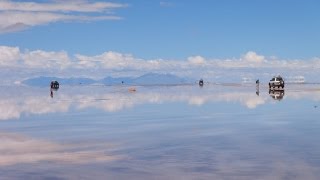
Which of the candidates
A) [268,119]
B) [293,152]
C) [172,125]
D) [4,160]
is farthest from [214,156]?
[268,119]

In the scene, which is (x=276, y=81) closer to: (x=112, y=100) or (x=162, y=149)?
(x=112, y=100)

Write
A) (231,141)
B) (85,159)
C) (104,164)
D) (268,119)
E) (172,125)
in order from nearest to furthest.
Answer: (104,164) < (85,159) < (231,141) < (172,125) < (268,119)

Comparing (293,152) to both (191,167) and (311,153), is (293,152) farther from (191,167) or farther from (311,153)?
(191,167)

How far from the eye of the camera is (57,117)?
143ft

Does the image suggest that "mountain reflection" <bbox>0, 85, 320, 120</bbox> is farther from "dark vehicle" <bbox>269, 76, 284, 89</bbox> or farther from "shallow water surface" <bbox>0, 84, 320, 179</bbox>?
"dark vehicle" <bbox>269, 76, 284, 89</bbox>

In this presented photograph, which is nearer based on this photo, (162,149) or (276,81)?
(162,149)

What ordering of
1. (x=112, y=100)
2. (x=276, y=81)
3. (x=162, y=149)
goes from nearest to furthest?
1. (x=162, y=149)
2. (x=112, y=100)
3. (x=276, y=81)

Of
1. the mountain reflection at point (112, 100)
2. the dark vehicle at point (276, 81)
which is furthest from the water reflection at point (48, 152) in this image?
the dark vehicle at point (276, 81)

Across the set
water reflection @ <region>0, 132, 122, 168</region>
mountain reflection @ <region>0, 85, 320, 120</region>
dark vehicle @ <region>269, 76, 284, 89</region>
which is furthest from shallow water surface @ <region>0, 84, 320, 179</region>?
dark vehicle @ <region>269, 76, 284, 89</region>

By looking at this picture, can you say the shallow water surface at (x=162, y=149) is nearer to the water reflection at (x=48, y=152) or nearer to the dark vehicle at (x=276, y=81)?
the water reflection at (x=48, y=152)

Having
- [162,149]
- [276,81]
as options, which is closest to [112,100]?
[162,149]

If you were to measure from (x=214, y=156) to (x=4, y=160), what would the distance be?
816 centimetres

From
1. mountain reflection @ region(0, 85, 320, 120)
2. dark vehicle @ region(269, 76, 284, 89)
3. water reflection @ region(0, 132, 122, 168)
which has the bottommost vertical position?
water reflection @ region(0, 132, 122, 168)

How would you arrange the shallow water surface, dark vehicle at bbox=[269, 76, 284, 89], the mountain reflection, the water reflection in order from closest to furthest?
the shallow water surface
the water reflection
the mountain reflection
dark vehicle at bbox=[269, 76, 284, 89]
